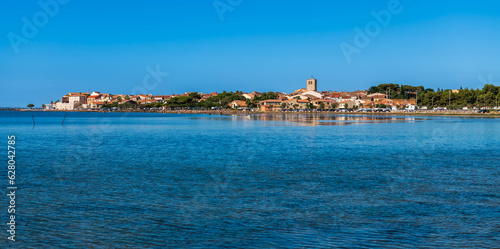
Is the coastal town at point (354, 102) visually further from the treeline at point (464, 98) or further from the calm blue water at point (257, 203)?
the calm blue water at point (257, 203)

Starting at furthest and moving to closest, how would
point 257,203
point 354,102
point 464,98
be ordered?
point 354,102
point 464,98
point 257,203

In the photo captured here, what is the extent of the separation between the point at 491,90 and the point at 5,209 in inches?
4604

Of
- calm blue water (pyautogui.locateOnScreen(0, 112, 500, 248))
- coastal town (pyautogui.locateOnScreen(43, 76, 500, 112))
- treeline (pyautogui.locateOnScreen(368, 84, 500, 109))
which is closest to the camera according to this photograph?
calm blue water (pyautogui.locateOnScreen(0, 112, 500, 248))

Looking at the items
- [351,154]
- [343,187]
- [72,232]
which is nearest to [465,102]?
[351,154]

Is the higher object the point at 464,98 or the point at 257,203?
the point at 464,98

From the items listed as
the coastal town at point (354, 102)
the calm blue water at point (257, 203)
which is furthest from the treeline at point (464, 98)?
the calm blue water at point (257, 203)

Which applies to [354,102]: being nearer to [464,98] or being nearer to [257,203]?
[464,98]

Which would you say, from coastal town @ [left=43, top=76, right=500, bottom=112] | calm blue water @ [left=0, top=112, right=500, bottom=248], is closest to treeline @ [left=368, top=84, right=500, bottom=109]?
coastal town @ [left=43, top=76, right=500, bottom=112]

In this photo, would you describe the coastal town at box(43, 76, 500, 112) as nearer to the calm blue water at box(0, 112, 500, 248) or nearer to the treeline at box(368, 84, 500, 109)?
the treeline at box(368, 84, 500, 109)

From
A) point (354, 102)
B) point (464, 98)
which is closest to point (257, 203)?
point (464, 98)

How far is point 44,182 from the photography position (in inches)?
558

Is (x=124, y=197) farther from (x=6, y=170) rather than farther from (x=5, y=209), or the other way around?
(x=6, y=170)

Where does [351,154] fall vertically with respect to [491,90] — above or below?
below

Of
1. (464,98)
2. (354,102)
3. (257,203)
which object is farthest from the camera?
(354,102)
